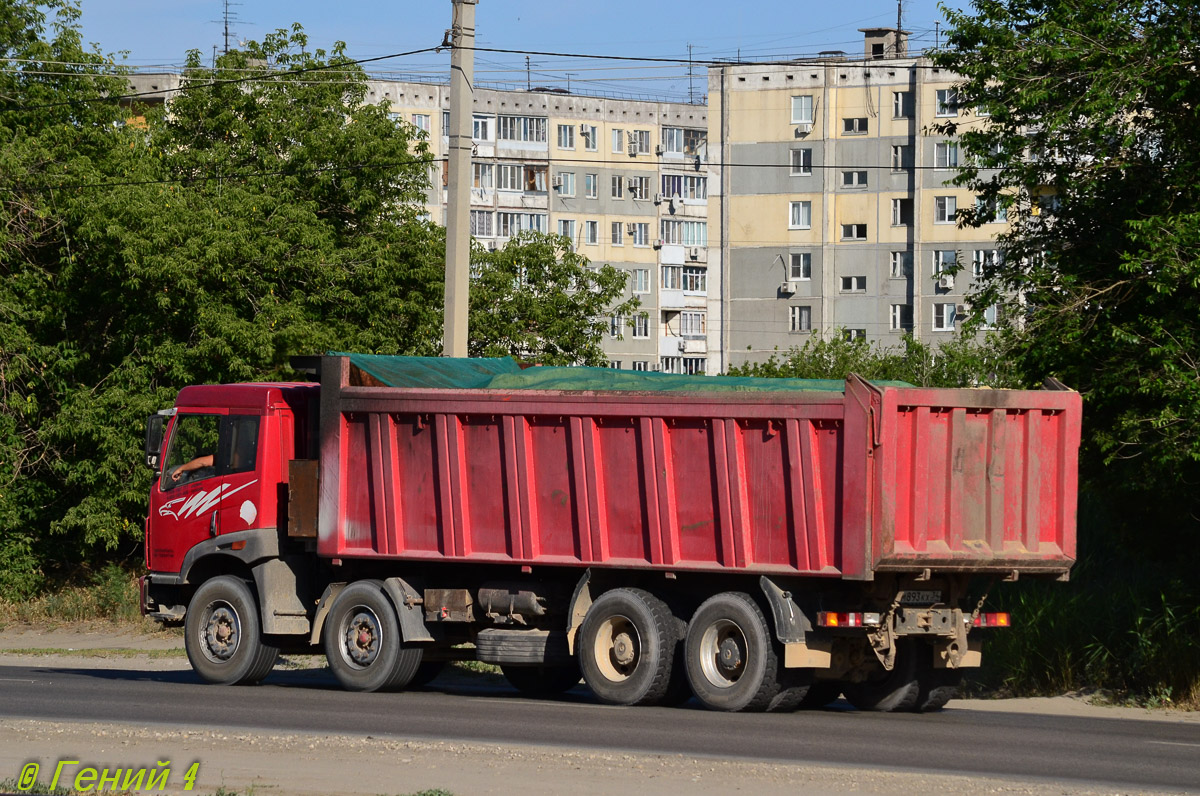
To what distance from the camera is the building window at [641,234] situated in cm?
8119

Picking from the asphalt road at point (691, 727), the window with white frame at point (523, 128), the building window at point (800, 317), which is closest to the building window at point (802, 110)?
the building window at point (800, 317)

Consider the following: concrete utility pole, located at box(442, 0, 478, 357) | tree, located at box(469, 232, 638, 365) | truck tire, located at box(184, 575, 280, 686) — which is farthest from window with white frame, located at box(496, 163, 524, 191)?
truck tire, located at box(184, 575, 280, 686)

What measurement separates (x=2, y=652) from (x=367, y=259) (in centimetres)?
1007

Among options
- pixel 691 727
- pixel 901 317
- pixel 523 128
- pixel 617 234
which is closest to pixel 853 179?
pixel 901 317

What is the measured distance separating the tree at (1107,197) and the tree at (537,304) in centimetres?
2097

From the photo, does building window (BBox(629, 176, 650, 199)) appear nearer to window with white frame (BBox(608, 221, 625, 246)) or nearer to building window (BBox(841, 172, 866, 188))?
window with white frame (BBox(608, 221, 625, 246))

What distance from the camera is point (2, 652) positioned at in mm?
23781

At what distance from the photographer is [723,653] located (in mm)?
13633

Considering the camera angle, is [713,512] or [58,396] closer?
[713,512]

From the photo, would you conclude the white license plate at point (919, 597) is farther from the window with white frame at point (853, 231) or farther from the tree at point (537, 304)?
the window with white frame at point (853, 231)

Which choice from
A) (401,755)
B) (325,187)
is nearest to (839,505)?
(401,755)

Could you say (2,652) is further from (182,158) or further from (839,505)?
(839,505)

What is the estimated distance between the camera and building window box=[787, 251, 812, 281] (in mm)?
71562

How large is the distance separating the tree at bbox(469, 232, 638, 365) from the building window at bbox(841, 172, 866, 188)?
29.9 metres
